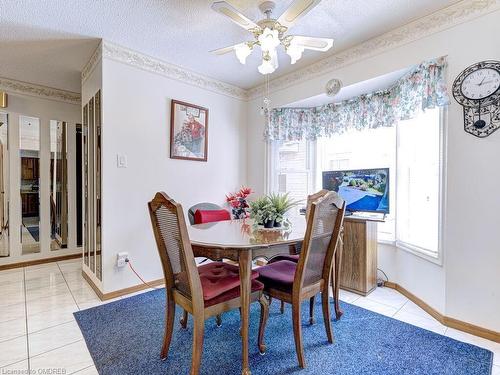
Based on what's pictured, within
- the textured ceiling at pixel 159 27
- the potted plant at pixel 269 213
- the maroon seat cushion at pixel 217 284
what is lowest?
the maroon seat cushion at pixel 217 284

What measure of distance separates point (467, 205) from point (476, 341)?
958mm

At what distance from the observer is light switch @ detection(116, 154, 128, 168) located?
2625mm

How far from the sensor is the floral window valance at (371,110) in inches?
85.7

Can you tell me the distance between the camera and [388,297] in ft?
8.54

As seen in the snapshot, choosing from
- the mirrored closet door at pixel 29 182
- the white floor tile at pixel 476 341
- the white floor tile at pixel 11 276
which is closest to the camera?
the white floor tile at pixel 476 341

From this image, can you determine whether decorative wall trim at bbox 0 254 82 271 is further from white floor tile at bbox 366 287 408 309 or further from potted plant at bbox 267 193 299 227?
white floor tile at bbox 366 287 408 309

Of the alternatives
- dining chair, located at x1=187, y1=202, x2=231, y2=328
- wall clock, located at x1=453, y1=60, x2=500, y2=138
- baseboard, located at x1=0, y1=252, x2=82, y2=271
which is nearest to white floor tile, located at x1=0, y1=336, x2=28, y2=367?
dining chair, located at x1=187, y1=202, x2=231, y2=328

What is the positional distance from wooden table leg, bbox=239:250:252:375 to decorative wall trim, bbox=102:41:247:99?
2357mm

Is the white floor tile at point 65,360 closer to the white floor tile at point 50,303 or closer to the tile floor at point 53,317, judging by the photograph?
the tile floor at point 53,317

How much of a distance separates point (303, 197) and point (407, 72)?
184cm

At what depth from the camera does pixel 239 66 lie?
3127 millimetres

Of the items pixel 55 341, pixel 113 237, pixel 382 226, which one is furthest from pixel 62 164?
pixel 382 226

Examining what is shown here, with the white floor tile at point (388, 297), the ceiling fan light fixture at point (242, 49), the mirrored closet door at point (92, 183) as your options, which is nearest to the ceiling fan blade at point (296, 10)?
the ceiling fan light fixture at point (242, 49)

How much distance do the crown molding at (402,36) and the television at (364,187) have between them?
1154 millimetres
